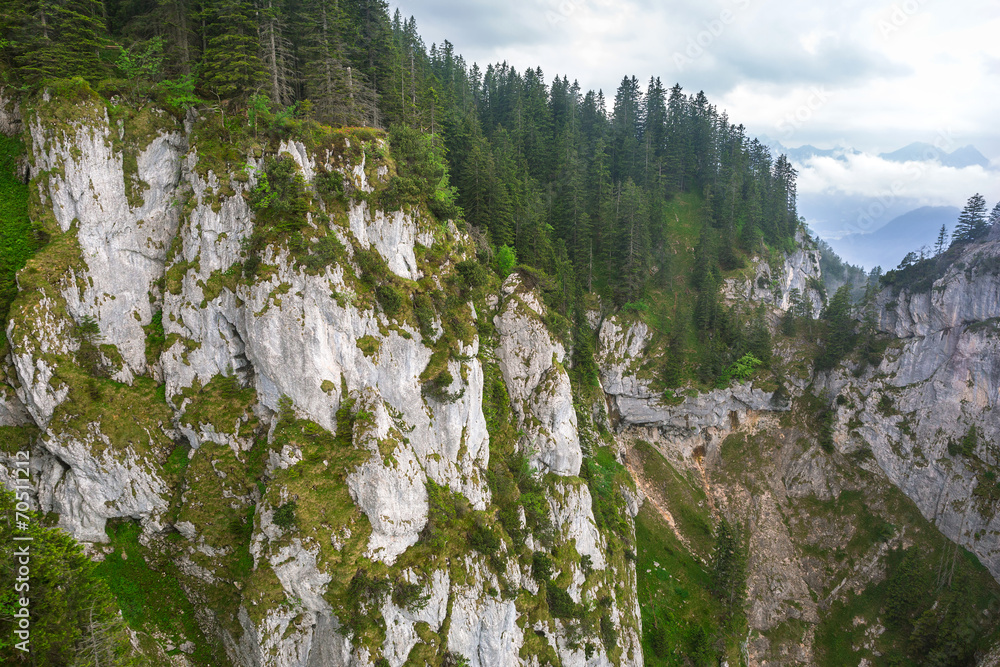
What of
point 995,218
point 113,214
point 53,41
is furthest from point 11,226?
point 995,218

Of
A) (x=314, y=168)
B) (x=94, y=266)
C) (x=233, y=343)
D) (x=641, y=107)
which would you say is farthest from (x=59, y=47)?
(x=641, y=107)

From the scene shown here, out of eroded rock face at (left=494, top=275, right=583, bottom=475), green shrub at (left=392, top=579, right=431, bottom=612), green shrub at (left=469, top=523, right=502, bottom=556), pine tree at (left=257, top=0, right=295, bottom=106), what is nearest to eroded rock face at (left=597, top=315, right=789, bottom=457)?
eroded rock face at (left=494, top=275, right=583, bottom=475)

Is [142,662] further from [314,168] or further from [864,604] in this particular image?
[864,604]

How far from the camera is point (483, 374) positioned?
33438 millimetres

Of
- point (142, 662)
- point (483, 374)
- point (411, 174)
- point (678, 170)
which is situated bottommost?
point (142, 662)

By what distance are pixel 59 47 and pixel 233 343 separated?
21.0 meters

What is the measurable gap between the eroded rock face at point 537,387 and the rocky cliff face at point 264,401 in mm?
6328

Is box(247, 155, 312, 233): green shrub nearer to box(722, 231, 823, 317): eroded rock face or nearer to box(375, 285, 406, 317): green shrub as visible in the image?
box(375, 285, 406, 317): green shrub

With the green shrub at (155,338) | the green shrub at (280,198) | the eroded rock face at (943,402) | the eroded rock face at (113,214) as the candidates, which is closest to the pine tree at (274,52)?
the green shrub at (280,198)

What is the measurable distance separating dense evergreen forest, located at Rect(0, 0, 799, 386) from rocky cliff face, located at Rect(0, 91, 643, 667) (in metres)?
4.83

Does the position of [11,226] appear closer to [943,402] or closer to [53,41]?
[53,41]

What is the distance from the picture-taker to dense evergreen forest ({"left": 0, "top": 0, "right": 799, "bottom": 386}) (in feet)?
91.5

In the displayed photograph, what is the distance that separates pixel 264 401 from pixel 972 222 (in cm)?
8491

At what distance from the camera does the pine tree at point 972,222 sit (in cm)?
5565
